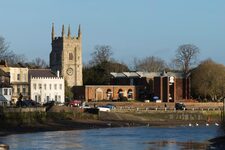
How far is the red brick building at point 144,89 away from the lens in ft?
476

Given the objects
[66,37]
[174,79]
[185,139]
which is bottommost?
[185,139]

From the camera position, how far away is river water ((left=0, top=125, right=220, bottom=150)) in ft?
217

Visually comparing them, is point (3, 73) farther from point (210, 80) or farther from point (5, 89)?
point (210, 80)

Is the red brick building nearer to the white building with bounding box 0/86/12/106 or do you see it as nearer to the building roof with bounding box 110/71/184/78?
the building roof with bounding box 110/71/184/78

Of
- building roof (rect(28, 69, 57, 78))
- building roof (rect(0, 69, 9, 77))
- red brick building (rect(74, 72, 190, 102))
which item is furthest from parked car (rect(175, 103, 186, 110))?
building roof (rect(0, 69, 9, 77))

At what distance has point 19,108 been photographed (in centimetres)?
9606

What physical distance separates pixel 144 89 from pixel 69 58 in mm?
19694

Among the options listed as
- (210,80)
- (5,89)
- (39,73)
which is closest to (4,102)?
(5,89)

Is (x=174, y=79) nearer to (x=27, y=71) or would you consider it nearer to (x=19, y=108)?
(x=27, y=71)

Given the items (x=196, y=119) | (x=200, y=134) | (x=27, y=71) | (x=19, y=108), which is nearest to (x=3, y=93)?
(x=27, y=71)

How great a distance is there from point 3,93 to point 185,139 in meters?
47.4

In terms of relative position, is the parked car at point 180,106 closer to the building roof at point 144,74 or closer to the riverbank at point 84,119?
the riverbank at point 84,119


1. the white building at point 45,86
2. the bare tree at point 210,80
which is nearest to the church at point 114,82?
the bare tree at point 210,80

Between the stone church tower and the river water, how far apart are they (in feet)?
232
